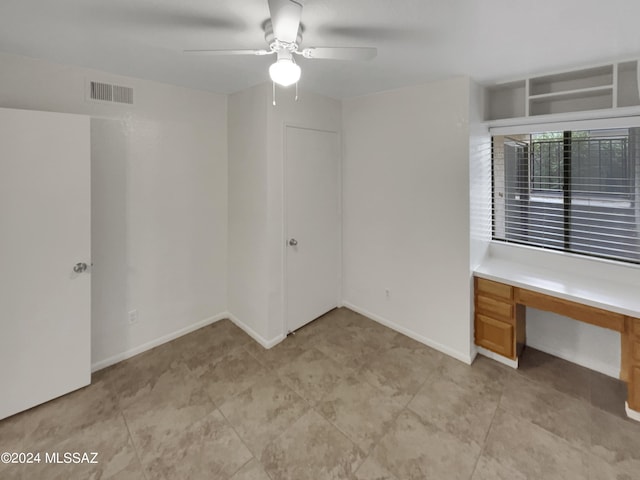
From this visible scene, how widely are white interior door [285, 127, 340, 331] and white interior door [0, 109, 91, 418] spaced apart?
1.70m

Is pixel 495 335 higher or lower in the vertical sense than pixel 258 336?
higher

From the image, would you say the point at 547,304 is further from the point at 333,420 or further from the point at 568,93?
the point at 333,420

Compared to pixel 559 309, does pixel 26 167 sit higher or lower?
higher

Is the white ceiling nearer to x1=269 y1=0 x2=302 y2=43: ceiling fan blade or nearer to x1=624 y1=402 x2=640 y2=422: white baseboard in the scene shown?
x1=269 y1=0 x2=302 y2=43: ceiling fan blade

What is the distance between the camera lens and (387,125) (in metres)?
3.10

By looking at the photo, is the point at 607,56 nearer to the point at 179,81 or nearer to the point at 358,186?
the point at 358,186

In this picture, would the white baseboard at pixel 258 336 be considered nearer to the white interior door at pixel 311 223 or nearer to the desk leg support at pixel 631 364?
the white interior door at pixel 311 223

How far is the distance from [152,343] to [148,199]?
1.42 meters

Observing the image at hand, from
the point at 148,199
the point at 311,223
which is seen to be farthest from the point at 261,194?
the point at 148,199

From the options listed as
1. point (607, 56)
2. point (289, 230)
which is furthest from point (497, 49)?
point (289, 230)

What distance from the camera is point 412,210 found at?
119 inches

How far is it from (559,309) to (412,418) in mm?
1428

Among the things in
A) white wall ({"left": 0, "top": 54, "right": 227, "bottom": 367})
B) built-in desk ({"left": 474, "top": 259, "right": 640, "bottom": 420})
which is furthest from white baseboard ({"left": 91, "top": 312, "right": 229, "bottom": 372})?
built-in desk ({"left": 474, "top": 259, "right": 640, "bottom": 420})

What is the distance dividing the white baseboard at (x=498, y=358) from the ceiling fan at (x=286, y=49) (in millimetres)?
2663
